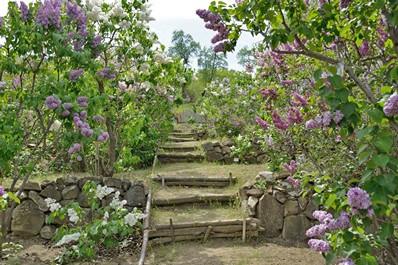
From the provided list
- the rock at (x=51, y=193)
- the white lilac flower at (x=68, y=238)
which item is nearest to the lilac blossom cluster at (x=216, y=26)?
the white lilac flower at (x=68, y=238)

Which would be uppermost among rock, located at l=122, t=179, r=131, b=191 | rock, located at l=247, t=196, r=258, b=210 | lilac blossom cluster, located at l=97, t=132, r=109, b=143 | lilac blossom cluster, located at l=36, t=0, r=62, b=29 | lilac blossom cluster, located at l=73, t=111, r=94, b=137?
lilac blossom cluster, located at l=36, t=0, r=62, b=29

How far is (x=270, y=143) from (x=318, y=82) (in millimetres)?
2861

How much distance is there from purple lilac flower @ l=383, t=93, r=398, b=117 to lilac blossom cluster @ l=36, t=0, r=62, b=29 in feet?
9.31

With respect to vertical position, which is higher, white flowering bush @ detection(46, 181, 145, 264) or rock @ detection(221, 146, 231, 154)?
rock @ detection(221, 146, 231, 154)

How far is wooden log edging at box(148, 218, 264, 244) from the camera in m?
5.01

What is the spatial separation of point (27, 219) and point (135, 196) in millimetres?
1429

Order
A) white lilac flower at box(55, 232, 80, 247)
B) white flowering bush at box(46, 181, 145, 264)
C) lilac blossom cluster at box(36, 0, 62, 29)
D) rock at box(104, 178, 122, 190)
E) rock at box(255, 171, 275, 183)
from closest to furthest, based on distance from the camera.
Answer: lilac blossom cluster at box(36, 0, 62, 29)
white lilac flower at box(55, 232, 80, 247)
white flowering bush at box(46, 181, 145, 264)
rock at box(255, 171, 275, 183)
rock at box(104, 178, 122, 190)

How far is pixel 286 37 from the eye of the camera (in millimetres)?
1987

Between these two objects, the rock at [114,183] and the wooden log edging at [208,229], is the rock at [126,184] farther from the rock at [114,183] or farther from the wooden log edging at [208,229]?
the wooden log edging at [208,229]

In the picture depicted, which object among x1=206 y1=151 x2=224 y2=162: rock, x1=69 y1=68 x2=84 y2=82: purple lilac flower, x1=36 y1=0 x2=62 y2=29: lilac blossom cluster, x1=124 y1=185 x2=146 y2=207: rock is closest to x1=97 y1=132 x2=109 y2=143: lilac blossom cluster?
x1=69 y1=68 x2=84 y2=82: purple lilac flower

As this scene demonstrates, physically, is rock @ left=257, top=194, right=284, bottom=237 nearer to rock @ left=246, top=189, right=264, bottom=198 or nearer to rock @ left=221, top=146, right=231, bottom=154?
rock @ left=246, top=189, right=264, bottom=198

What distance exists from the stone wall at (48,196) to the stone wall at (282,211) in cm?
165

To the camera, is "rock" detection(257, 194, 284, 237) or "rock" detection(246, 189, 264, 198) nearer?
"rock" detection(257, 194, 284, 237)

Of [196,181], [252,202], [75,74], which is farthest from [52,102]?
[196,181]
